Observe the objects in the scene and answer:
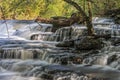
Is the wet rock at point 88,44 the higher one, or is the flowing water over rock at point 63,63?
the wet rock at point 88,44

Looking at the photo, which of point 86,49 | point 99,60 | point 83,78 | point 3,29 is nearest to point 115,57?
point 99,60

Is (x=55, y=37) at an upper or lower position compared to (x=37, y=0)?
lower

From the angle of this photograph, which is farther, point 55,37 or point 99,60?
point 55,37

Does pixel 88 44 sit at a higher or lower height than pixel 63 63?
higher

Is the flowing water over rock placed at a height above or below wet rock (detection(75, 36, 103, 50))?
below

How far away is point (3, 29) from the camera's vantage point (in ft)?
86.3

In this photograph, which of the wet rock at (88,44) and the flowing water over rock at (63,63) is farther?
the wet rock at (88,44)

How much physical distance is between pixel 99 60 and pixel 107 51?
4.63 feet

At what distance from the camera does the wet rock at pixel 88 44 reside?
1417 cm

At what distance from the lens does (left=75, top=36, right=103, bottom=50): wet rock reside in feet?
46.5

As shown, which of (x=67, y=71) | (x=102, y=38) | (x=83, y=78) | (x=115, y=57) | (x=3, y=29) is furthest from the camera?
(x=3, y=29)

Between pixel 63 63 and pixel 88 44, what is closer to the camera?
pixel 63 63

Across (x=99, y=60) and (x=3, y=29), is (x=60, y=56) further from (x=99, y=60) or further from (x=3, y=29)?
(x=3, y=29)

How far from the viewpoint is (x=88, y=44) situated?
1422 cm
